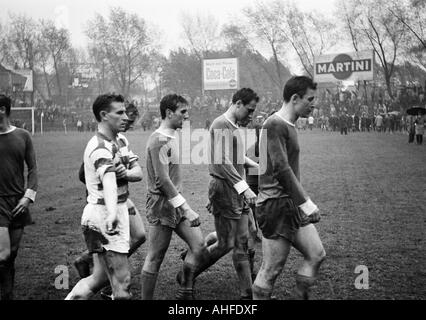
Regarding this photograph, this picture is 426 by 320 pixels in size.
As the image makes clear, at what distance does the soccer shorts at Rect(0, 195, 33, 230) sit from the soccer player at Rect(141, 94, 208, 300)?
1.09 meters

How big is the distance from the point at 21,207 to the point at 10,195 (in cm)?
14

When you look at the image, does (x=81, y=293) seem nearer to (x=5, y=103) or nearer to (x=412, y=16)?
(x=5, y=103)

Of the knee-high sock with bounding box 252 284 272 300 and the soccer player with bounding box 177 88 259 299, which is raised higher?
the soccer player with bounding box 177 88 259 299

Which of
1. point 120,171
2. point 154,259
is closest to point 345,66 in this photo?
point 154,259

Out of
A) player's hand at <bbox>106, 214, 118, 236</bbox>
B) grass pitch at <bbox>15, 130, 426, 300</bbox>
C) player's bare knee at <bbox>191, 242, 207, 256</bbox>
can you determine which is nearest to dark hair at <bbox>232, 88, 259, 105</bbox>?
player's bare knee at <bbox>191, 242, 207, 256</bbox>

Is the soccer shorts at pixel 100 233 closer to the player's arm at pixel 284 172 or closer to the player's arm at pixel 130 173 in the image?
the player's arm at pixel 130 173

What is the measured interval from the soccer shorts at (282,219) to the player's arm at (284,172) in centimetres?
10

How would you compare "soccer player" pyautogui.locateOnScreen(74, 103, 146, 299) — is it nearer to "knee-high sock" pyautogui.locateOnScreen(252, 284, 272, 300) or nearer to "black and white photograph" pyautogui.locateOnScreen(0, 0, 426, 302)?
"black and white photograph" pyautogui.locateOnScreen(0, 0, 426, 302)

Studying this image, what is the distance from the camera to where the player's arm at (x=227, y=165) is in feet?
15.0

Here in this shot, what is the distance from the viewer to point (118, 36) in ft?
130

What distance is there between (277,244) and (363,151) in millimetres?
17892

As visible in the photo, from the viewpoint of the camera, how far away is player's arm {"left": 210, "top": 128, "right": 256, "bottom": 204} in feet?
15.0
